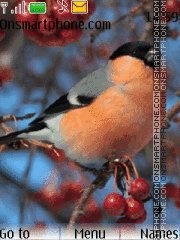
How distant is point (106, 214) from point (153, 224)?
0.14 metres

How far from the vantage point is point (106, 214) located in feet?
6.90

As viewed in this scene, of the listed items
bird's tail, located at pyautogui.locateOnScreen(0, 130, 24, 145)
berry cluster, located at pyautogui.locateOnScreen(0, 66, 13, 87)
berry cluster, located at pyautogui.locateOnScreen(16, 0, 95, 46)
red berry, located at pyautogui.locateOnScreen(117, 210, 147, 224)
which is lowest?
red berry, located at pyautogui.locateOnScreen(117, 210, 147, 224)

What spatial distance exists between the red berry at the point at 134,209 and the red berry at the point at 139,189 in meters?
0.02

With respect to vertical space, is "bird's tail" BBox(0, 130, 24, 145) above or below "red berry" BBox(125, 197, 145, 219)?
above

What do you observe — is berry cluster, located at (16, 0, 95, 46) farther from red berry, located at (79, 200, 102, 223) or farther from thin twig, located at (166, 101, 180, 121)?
red berry, located at (79, 200, 102, 223)

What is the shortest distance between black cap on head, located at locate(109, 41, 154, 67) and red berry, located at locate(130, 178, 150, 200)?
32 centimetres

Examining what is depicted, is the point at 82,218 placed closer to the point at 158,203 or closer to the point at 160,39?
the point at 158,203

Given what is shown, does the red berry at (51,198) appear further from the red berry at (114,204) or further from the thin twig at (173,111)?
the thin twig at (173,111)

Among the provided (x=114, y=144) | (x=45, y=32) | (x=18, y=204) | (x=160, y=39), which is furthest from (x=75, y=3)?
(x=18, y=204)

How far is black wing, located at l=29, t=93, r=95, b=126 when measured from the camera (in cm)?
209

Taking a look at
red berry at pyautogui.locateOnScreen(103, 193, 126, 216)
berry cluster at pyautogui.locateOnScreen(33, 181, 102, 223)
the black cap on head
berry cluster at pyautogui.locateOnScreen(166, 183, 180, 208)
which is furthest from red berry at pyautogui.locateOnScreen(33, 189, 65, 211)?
the black cap on head

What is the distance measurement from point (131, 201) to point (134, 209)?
1.0 inches

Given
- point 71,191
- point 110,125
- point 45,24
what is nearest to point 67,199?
point 71,191

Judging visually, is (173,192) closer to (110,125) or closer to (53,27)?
(110,125)
